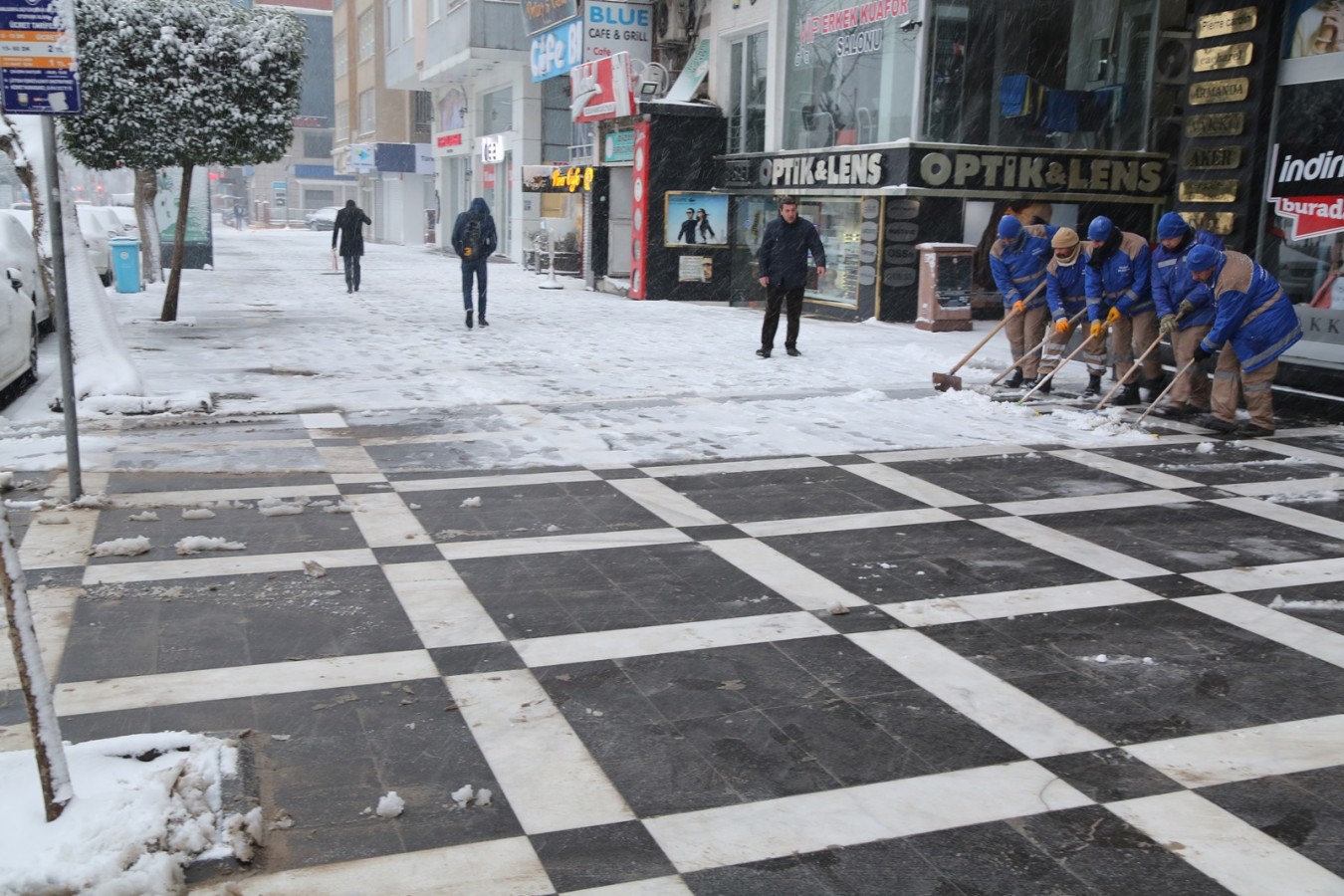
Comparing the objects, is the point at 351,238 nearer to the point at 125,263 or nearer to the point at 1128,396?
the point at 125,263

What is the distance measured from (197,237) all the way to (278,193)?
2508 inches

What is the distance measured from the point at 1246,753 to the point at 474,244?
1381 centimetres

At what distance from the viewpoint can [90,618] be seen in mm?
4930

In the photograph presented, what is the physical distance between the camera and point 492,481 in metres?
7.52

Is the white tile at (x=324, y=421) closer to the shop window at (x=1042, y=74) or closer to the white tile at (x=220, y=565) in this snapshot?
the white tile at (x=220, y=565)

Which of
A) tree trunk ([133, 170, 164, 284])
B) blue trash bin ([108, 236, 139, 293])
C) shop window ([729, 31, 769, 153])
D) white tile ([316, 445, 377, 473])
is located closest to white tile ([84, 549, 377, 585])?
white tile ([316, 445, 377, 473])

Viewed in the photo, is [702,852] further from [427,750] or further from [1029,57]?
[1029,57]

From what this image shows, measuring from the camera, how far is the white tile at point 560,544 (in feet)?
19.7

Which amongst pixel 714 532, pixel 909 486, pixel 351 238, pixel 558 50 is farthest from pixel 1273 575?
pixel 558 50

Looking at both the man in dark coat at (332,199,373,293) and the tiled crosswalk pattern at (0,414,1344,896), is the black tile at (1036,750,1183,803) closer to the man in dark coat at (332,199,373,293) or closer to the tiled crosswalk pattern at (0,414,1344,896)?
the tiled crosswalk pattern at (0,414,1344,896)

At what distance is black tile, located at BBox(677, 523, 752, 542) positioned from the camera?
634 cm

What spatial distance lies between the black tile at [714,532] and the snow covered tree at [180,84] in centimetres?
1112

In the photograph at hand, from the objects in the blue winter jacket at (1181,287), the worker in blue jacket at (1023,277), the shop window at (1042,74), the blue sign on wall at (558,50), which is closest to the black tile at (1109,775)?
the blue winter jacket at (1181,287)

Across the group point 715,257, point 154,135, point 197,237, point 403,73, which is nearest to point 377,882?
point 154,135
